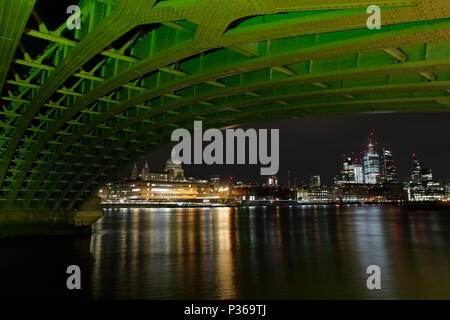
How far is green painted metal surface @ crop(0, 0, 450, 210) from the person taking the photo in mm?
11438

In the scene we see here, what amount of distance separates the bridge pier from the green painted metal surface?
4.61 meters

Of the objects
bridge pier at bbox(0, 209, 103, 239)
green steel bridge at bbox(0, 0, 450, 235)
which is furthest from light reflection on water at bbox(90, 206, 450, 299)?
bridge pier at bbox(0, 209, 103, 239)

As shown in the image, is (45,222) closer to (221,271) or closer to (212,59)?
(221,271)

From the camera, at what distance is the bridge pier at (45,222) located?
107 ft

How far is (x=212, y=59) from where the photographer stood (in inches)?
715

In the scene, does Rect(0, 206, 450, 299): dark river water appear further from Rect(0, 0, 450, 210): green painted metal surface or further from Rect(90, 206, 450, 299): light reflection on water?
Rect(0, 0, 450, 210): green painted metal surface

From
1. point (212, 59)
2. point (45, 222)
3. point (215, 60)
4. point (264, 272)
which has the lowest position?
point (264, 272)

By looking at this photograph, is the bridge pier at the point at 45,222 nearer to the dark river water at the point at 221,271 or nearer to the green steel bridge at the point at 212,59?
the dark river water at the point at 221,271

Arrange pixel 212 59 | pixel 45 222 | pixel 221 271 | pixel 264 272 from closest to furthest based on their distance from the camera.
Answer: pixel 212 59 < pixel 264 272 < pixel 221 271 < pixel 45 222

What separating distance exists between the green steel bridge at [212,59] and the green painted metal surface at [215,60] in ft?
0.17

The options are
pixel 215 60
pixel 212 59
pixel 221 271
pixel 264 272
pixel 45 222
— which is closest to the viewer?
pixel 215 60

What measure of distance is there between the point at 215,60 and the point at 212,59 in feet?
0.96

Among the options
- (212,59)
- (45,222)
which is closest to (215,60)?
(212,59)
